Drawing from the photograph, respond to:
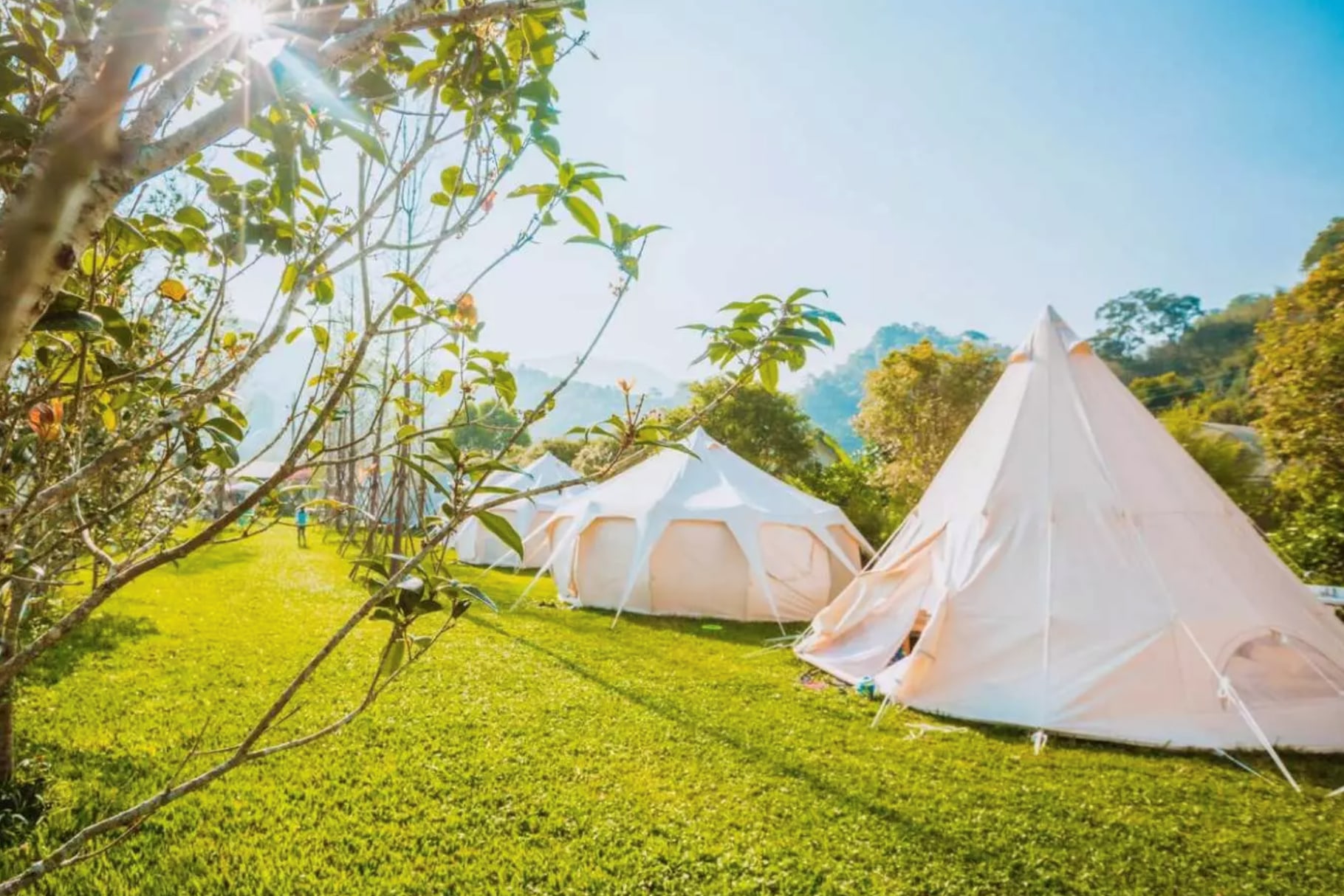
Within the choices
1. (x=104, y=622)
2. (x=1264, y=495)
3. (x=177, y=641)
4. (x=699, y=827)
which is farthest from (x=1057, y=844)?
(x=1264, y=495)

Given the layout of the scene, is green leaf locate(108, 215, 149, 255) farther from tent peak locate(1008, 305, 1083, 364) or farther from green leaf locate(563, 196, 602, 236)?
tent peak locate(1008, 305, 1083, 364)

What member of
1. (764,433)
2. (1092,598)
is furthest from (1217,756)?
(764,433)

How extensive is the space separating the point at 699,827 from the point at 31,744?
4022 millimetres

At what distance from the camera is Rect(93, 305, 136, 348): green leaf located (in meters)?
1.09

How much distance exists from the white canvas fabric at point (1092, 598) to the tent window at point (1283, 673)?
0.5 inches

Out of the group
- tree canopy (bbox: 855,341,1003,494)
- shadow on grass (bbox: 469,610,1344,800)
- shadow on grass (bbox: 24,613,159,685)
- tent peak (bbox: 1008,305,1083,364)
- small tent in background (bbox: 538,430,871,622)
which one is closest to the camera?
shadow on grass (bbox: 469,610,1344,800)

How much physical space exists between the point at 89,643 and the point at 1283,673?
10810 mm

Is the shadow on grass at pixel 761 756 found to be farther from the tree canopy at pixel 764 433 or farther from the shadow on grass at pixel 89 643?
the tree canopy at pixel 764 433

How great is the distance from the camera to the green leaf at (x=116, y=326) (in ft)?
3.57

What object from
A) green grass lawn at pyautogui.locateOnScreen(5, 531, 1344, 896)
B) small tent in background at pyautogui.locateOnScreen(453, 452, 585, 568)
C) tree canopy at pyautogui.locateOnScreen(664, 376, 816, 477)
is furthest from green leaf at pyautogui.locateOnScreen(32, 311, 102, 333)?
tree canopy at pyautogui.locateOnScreen(664, 376, 816, 477)

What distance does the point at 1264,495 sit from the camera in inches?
622

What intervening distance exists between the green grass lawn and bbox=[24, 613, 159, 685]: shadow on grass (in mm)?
74

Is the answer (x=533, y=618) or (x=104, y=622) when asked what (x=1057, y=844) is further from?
(x=104, y=622)

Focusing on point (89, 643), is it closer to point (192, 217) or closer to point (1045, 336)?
point (192, 217)
